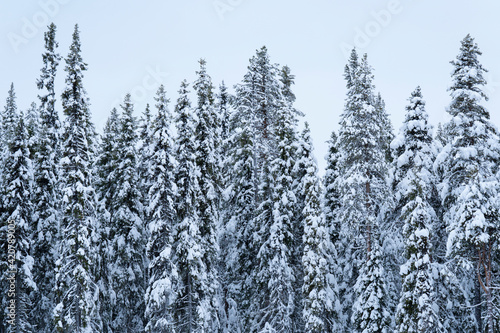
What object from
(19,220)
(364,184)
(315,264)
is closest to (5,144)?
(19,220)

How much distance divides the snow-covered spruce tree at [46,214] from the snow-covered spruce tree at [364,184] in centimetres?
1984

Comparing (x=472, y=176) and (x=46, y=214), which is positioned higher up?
(x=46, y=214)

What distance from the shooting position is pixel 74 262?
25.1 meters

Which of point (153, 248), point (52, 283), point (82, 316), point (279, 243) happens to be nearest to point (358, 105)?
point (279, 243)

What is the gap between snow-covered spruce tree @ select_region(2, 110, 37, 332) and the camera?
2786 centimetres

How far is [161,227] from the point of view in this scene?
992 inches

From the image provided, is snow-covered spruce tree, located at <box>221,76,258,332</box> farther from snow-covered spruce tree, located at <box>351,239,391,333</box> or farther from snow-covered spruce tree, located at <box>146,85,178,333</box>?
snow-covered spruce tree, located at <box>351,239,391,333</box>

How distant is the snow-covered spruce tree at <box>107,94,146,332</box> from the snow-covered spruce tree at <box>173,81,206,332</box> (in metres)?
5.64

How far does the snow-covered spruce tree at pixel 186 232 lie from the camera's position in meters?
25.4

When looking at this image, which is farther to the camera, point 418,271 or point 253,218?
point 253,218

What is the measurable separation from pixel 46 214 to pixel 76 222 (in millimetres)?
7815

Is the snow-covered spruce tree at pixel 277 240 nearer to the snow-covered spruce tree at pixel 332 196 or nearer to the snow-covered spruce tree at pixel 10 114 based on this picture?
the snow-covered spruce tree at pixel 332 196

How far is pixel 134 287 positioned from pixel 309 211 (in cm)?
1323

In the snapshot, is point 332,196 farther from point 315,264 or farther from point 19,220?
point 19,220
